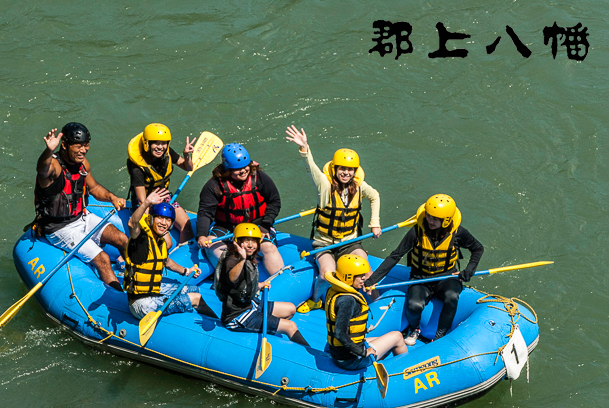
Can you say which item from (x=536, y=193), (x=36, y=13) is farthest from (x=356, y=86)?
(x=36, y=13)

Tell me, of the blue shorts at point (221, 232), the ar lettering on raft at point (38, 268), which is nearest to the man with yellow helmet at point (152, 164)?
the blue shorts at point (221, 232)

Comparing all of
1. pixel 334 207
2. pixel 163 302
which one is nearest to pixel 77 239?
pixel 163 302

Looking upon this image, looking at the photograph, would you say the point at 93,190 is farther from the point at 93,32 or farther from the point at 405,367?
the point at 93,32

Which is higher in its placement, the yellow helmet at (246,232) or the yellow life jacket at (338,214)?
the yellow helmet at (246,232)

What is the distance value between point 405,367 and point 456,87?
5.27 meters

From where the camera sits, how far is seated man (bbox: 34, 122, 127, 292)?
6.02m

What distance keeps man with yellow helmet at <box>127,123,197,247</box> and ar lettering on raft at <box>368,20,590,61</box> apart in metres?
4.63

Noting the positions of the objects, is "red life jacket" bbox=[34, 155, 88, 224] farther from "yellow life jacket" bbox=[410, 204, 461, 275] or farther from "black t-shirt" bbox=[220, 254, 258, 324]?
"yellow life jacket" bbox=[410, 204, 461, 275]

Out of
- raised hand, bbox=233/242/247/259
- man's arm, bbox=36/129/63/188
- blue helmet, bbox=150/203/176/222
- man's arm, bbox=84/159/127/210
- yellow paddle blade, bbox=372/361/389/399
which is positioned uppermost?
man's arm, bbox=36/129/63/188

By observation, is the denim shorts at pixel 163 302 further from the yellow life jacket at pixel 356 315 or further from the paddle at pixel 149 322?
the yellow life jacket at pixel 356 315

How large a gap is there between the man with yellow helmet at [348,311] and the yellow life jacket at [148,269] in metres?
1.31

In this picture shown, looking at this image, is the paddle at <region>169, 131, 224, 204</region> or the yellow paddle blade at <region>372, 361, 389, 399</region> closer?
the yellow paddle blade at <region>372, 361, 389, 399</region>

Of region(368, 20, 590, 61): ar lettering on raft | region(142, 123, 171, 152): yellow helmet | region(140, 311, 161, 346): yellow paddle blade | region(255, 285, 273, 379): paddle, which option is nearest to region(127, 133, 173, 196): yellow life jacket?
region(142, 123, 171, 152): yellow helmet

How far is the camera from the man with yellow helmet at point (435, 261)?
5.81 metres
